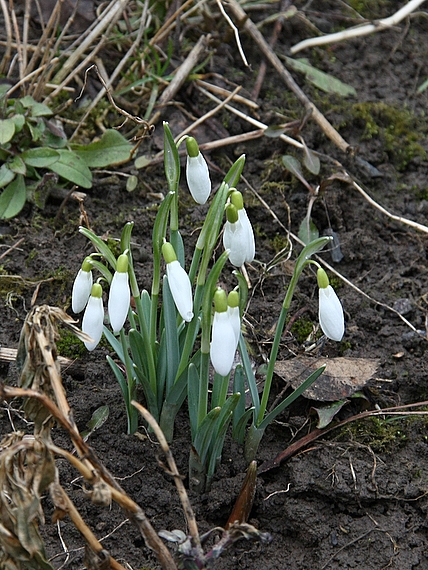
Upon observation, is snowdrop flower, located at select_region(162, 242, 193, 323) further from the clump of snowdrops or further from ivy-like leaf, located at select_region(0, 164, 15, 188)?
ivy-like leaf, located at select_region(0, 164, 15, 188)

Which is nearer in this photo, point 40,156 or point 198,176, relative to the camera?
point 198,176

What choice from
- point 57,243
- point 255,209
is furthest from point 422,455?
point 57,243

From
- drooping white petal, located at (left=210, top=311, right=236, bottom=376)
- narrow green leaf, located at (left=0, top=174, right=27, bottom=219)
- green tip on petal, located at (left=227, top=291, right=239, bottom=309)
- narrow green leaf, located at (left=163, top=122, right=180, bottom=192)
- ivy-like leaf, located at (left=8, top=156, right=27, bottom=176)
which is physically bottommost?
narrow green leaf, located at (left=0, top=174, right=27, bottom=219)

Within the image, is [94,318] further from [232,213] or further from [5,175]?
[5,175]

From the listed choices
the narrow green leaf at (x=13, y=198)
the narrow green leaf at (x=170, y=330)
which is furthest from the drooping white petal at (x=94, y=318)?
the narrow green leaf at (x=13, y=198)

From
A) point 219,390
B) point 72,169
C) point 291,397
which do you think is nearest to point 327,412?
point 291,397

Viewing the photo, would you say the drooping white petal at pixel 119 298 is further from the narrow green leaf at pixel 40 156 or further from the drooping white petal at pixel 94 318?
the narrow green leaf at pixel 40 156

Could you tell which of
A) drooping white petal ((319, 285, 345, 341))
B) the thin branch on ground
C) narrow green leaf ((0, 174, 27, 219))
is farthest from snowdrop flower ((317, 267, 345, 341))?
the thin branch on ground
